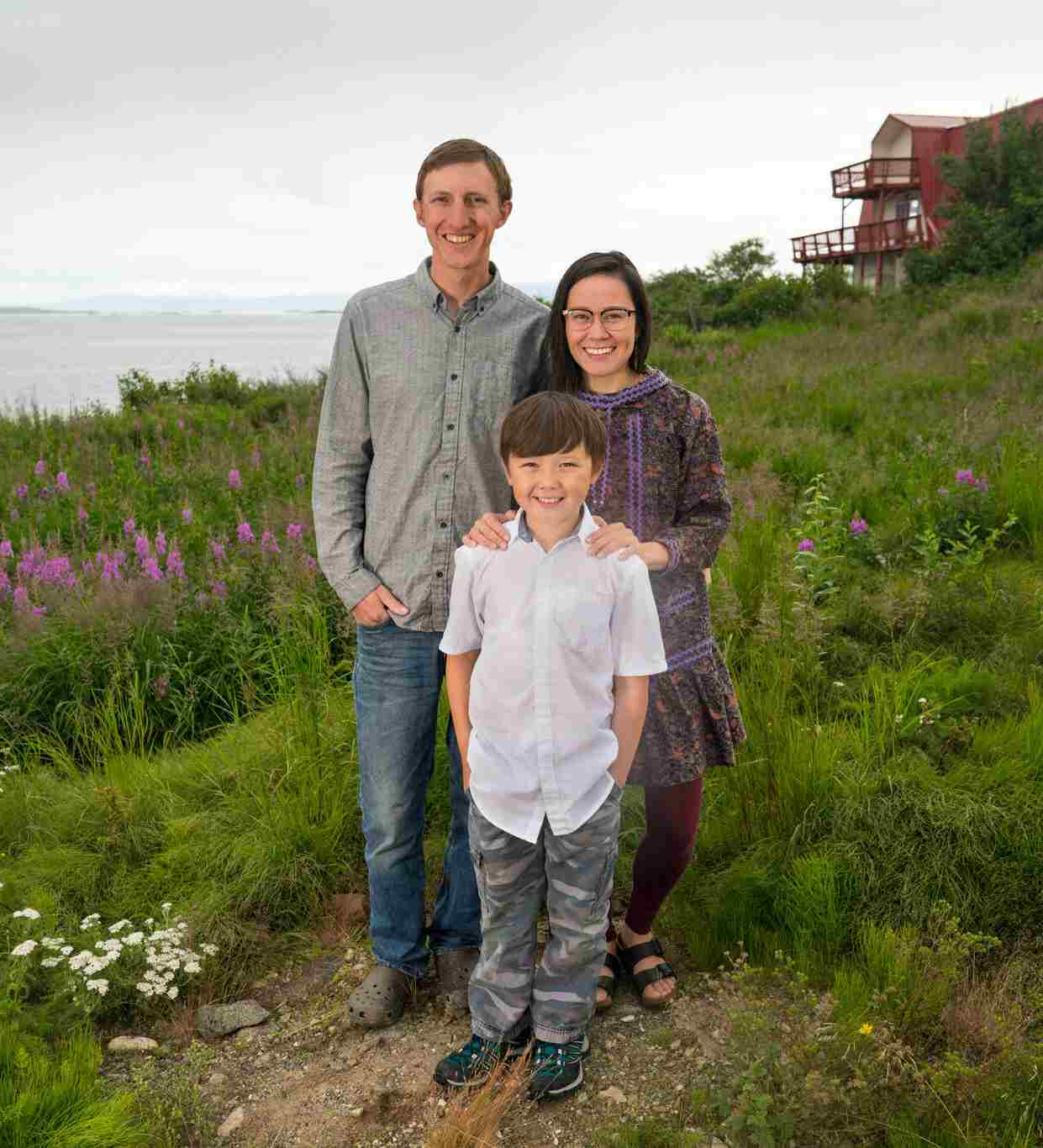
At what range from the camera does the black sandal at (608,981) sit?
10.6 ft

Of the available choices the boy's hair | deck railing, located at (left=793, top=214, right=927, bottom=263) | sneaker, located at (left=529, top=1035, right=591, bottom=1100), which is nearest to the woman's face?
the boy's hair

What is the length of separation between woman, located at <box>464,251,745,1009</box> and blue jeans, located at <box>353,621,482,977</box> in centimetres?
65

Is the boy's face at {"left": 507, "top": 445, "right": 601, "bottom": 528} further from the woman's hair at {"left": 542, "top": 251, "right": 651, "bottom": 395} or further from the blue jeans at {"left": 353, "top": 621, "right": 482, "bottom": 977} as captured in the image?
the blue jeans at {"left": 353, "top": 621, "right": 482, "bottom": 977}

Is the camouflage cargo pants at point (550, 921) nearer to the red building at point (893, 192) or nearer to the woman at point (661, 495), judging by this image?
the woman at point (661, 495)

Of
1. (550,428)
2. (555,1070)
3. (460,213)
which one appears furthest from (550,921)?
(460,213)

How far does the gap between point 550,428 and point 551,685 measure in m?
0.65

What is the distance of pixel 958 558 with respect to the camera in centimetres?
582

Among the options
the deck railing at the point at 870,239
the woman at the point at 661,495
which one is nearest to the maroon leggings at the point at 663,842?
the woman at the point at 661,495

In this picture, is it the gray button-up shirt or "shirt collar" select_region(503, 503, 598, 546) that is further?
the gray button-up shirt

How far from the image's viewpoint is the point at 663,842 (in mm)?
3166

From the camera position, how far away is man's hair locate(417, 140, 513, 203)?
292cm

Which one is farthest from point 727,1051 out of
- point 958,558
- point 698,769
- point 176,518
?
point 176,518

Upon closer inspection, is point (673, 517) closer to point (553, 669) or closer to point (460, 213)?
point (553, 669)

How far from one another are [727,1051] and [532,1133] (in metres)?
0.58
